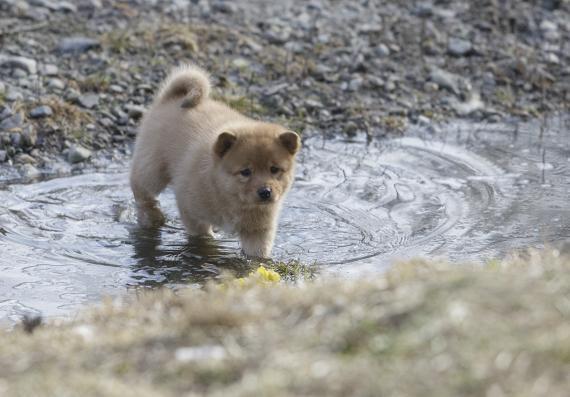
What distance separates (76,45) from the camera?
1022cm

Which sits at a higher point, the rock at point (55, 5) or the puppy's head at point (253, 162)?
the puppy's head at point (253, 162)

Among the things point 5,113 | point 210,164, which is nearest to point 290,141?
point 210,164

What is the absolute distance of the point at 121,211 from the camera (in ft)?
25.8

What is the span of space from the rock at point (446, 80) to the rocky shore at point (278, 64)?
1 centimetres

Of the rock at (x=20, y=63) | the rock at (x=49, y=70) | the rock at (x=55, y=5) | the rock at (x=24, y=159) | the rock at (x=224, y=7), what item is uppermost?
the rock at (x=55, y=5)

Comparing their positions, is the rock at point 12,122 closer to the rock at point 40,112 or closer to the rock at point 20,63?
the rock at point 40,112

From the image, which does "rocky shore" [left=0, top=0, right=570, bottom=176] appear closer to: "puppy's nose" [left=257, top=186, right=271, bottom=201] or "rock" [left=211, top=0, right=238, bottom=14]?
"rock" [left=211, top=0, right=238, bottom=14]

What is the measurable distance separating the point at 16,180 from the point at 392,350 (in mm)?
5422

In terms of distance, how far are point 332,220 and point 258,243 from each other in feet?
3.07

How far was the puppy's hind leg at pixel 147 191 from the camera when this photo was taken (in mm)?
7641

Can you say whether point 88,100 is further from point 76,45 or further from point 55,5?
point 55,5

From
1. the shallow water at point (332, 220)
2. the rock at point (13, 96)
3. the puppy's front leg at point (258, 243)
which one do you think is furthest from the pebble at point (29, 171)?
the puppy's front leg at point (258, 243)

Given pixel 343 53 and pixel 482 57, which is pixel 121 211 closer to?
pixel 343 53

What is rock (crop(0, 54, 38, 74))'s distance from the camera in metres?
9.66
